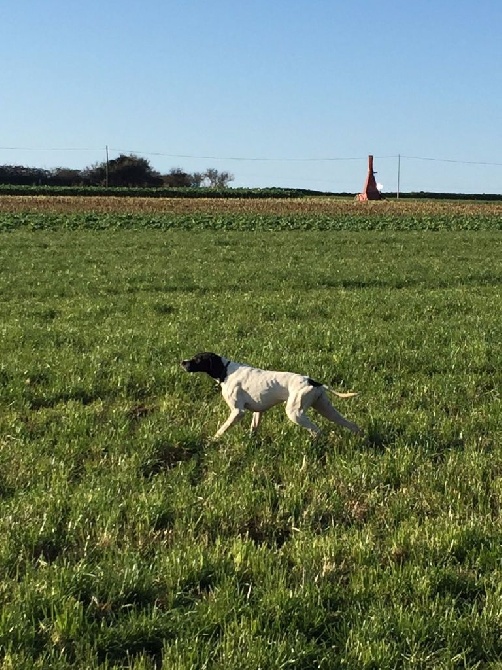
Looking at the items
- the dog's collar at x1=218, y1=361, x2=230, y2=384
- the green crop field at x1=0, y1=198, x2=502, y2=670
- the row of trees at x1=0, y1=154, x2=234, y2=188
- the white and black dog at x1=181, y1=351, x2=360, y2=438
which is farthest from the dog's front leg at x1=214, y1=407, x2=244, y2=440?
the row of trees at x1=0, y1=154, x2=234, y2=188

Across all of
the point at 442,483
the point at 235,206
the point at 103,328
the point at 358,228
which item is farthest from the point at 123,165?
the point at 442,483

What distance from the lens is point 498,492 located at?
4891 millimetres

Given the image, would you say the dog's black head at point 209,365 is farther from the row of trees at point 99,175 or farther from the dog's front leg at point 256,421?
the row of trees at point 99,175

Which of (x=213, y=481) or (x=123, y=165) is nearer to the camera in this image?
(x=213, y=481)

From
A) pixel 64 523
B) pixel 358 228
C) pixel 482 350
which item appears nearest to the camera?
pixel 64 523

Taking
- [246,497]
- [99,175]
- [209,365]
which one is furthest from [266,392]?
[99,175]

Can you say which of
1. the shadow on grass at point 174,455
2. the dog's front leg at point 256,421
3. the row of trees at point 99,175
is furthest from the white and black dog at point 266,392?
the row of trees at point 99,175

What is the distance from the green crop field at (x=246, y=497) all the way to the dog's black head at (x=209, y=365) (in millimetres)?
563

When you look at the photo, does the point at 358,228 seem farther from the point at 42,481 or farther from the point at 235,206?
→ the point at 42,481

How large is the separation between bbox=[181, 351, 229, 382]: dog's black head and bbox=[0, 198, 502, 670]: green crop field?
1.85 ft

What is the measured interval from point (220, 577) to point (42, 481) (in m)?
1.92

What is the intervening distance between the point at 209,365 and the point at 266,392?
63 cm

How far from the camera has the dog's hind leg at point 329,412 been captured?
5652mm

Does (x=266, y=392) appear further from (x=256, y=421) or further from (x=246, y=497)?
(x=246, y=497)
